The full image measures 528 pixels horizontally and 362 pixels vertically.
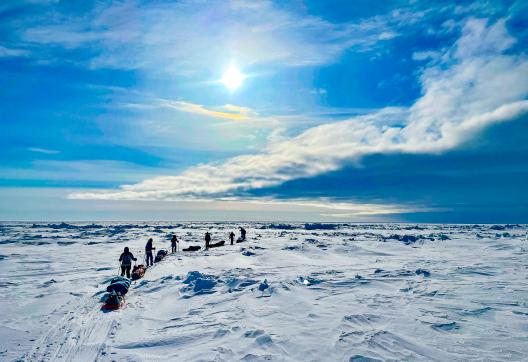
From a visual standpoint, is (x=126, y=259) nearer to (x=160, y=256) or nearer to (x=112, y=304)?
(x=112, y=304)

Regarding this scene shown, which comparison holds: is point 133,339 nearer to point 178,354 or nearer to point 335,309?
point 178,354

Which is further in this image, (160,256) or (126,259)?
(160,256)

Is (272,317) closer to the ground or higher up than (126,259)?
closer to the ground

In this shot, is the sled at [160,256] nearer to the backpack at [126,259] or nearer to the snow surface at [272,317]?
the snow surface at [272,317]

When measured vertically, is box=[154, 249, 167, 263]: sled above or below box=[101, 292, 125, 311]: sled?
below

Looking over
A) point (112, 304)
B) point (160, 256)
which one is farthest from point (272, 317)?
point (160, 256)

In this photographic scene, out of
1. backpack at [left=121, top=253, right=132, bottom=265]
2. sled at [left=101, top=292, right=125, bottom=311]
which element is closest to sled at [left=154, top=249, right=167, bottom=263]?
backpack at [left=121, top=253, right=132, bottom=265]

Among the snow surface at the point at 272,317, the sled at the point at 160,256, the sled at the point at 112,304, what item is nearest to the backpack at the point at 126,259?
the snow surface at the point at 272,317

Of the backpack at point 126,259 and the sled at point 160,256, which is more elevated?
the backpack at point 126,259

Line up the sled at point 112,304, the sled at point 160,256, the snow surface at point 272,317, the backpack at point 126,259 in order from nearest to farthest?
the snow surface at point 272,317 < the sled at point 112,304 < the backpack at point 126,259 < the sled at point 160,256

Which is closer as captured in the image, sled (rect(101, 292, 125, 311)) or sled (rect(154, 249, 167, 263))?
sled (rect(101, 292, 125, 311))

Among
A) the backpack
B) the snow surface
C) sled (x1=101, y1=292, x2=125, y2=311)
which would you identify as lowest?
the snow surface

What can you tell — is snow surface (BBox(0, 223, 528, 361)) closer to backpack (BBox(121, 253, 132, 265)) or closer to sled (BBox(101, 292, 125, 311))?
sled (BBox(101, 292, 125, 311))

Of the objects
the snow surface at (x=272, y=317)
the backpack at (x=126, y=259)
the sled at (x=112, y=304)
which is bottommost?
the snow surface at (x=272, y=317)
